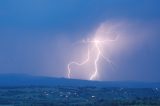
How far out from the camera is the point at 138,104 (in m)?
103

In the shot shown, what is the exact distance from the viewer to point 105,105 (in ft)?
351

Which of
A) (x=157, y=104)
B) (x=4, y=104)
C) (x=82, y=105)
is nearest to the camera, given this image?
(x=157, y=104)

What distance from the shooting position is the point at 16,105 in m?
115

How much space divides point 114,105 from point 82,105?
8193 millimetres

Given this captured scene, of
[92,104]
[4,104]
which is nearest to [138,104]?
[92,104]

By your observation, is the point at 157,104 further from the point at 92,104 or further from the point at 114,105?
the point at 92,104

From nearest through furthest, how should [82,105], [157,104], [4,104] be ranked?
[157,104], [82,105], [4,104]

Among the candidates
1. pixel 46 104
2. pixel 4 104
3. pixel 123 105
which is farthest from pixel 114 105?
pixel 4 104

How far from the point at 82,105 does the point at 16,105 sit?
14.6m

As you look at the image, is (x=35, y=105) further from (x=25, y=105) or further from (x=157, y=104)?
(x=157, y=104)

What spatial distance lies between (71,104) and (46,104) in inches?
212

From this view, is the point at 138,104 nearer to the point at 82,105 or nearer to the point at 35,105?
the point at 82,105

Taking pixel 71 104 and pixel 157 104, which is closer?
pixel 157 104

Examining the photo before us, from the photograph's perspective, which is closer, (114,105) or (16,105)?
(114,105)
